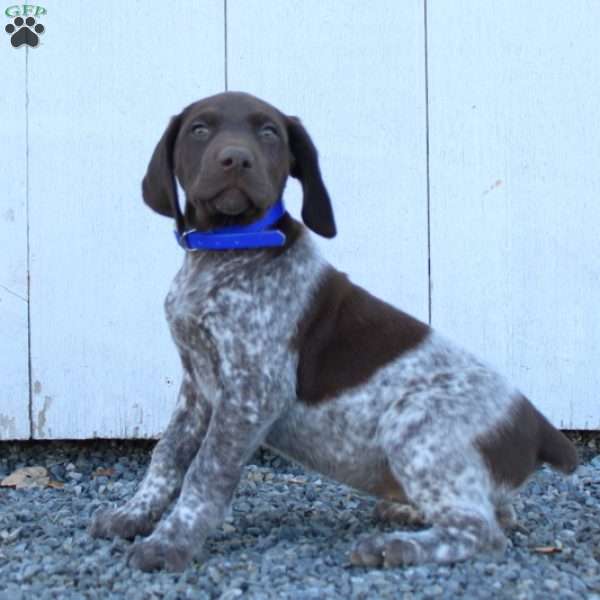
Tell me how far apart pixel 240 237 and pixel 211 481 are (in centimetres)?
78

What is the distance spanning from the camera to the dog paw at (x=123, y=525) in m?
3.69

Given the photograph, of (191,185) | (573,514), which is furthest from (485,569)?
(191,185)

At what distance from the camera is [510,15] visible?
212 inches

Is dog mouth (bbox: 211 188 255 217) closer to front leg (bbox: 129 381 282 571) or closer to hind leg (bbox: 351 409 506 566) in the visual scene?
front leg (bbox: 129 381 282 571)

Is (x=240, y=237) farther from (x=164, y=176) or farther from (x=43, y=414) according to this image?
(x=43, y=414)

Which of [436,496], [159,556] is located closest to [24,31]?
[159,556]

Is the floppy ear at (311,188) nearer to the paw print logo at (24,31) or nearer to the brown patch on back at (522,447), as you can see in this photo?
the brown patch on back at (522,447)

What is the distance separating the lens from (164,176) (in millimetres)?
3713

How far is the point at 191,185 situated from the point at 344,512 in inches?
55.5

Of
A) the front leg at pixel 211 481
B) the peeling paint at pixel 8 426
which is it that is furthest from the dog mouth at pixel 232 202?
the peeling paint at pixel 8 426

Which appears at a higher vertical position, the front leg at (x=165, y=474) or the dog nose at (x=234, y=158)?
the dog nose at (x=234, y=158)

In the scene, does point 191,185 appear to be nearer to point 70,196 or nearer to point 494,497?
point 494,497

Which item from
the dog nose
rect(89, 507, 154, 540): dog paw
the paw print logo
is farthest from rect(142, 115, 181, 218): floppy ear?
the paw print logo

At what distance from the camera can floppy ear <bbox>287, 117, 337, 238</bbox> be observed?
3801mm
